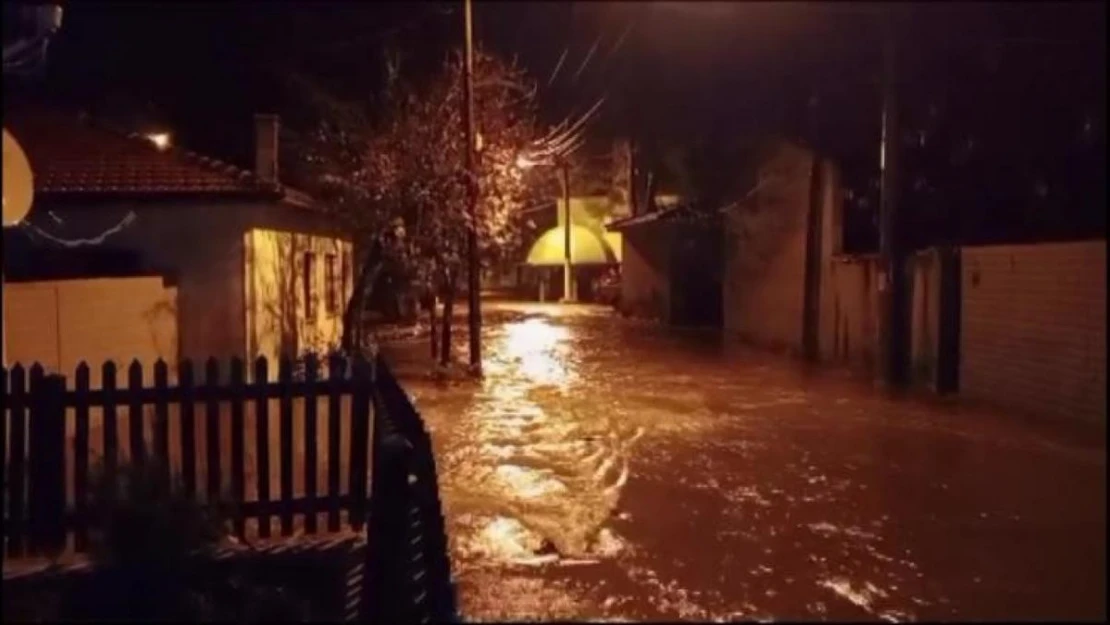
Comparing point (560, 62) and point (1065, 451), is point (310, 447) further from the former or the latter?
point (560, 62)

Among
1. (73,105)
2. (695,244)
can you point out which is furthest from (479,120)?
(695,244)

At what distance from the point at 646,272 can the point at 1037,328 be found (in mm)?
26398

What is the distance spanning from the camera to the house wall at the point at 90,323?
522 inches

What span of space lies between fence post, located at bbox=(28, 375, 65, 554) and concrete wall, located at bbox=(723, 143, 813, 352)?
14.8m

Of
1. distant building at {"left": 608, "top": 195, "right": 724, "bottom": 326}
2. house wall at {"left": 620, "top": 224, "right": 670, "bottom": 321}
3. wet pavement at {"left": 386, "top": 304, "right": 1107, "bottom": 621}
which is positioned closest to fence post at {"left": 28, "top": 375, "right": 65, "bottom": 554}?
wet pavement at {"left": 386, "top": 304, "right": 1107, "bottom": 621}

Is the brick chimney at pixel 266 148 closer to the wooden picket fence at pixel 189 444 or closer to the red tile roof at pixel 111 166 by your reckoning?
the red tile roof at pixel 111 166

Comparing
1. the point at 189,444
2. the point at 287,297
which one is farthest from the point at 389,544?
the point at 287,297

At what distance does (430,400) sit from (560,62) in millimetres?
6356

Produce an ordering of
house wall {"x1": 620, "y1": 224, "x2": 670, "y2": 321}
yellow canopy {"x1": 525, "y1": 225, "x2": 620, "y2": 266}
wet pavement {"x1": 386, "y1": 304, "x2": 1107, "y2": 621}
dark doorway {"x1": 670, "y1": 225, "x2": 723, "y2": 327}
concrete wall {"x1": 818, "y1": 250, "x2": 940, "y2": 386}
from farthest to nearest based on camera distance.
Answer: yellow canopy {"x1": 525, "y1": 225, "x2": 620, "y2": 266}, house wall {"x1": 620, "y1": 224, "x2": 670, "y2": 321}, dark doorway {"x1": 670, "y1": 225, "x2": 723, "y2": 327}, concrete wall {"x1": 818, "y1": 250, "x2": 940, "y2": 386}, wet pavement {"x1": 386, "y1": 304, "x2": 1107, "y2": 621}

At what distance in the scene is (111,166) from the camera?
16703mm

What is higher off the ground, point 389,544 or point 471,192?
point 471,192

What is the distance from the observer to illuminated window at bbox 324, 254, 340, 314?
23.1 meters

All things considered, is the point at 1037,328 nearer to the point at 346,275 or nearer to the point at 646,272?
the point at 346,275

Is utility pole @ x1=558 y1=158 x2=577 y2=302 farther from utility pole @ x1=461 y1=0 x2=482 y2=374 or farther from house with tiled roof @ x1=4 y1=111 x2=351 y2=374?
house with tiled roof @ x1=4 y1=111 x2=351 y2=374
